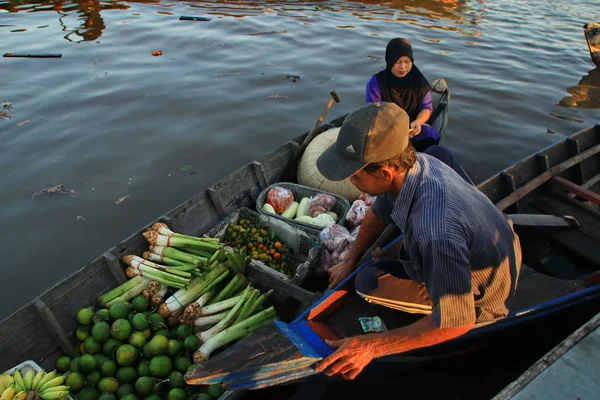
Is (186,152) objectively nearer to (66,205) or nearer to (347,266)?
(66,205)

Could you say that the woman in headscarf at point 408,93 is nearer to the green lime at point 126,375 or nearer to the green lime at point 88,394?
the green lime at point 126,375

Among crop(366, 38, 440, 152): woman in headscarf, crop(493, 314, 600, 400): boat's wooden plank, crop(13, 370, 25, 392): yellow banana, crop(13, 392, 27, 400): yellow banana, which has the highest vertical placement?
crop(366, 38, 440, 152): woman in headscarf

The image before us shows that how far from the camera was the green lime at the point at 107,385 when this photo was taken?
3141 millimetres

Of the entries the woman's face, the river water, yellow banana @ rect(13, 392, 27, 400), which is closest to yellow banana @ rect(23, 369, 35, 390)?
yellow banana @ rect(13, 392, 27, 400)

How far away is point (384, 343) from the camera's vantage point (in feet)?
7.98

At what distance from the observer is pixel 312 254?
4449mm

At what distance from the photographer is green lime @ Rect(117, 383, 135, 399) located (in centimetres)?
315

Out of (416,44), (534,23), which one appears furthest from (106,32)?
(534,23)

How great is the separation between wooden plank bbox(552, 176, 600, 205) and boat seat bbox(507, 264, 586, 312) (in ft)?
5.82

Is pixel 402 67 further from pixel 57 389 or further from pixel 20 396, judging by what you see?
pixel 20 396

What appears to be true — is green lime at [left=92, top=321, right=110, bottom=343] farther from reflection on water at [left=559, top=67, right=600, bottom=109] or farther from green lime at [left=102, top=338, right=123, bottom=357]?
reflection on water at [left=559, top=67, right=600, bottom=109]

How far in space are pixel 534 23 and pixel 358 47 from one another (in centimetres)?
834

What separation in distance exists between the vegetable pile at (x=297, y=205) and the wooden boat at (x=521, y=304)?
1683 mm

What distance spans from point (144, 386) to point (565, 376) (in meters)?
3.03
